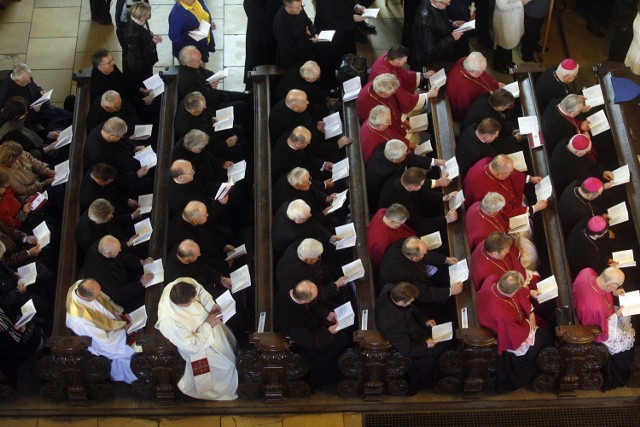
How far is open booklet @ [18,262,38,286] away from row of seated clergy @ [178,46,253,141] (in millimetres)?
2631

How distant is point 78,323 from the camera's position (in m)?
7.61

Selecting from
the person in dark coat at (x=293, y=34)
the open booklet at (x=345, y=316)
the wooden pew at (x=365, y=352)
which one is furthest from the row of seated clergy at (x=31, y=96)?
the open booklet at (x=345, y=316)

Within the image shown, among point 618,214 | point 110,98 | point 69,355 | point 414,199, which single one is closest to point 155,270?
point 69,355

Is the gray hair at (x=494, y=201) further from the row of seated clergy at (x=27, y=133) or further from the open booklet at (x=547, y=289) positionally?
the row of seated clergy at (x=27, y=133)

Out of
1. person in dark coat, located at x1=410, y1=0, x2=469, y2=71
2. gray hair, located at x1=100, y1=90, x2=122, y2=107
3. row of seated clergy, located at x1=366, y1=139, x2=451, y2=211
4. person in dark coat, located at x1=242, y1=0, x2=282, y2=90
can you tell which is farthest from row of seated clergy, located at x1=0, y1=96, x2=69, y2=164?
person in dark coat, located at x1=410, y1=0, x2=469, y2=71

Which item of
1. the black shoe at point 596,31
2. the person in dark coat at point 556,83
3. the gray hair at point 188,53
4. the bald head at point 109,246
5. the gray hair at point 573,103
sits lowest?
the bald head at point 109,246

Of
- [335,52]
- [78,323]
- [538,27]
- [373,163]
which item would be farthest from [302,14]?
[78,323]

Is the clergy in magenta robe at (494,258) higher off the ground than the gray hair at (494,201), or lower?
lower

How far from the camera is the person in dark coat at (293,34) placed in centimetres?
963

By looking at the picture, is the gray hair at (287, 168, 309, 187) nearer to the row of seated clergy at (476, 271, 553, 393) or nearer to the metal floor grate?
the row of seated clergy at (476, 271, 553, 393)

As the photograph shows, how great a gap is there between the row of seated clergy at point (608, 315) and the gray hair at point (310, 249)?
2557mm

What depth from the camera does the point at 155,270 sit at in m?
8.14

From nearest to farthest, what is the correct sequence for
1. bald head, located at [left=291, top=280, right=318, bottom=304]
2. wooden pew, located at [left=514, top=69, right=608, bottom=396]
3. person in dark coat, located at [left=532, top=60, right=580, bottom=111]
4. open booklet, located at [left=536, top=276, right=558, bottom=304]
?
bald head, located at [left=291, top=280, right=318, bottom=304] → wooden pew, located at [left=514, top=69, right=608, bottom=396] → open booklet, located at [left=536, top=276, right=558, bottom=304] → person in dark coat, located at [left=532, top=60, right=580, bottom=111]

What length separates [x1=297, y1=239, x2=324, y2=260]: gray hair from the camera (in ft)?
25.3
